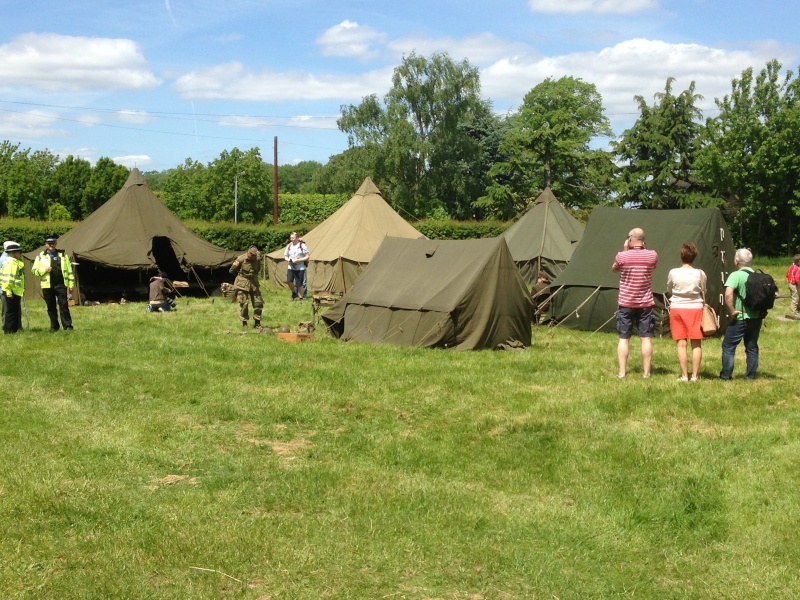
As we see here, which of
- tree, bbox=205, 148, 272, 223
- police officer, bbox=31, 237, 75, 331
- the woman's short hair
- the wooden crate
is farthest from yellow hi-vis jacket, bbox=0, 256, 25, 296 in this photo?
tree, bbox=205, 148, 272, 223

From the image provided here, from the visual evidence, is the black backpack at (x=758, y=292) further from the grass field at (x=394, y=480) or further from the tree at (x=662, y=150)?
the tree at (x=662, y=150)

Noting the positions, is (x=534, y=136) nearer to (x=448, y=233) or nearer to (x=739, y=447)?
(x=448, y=233)

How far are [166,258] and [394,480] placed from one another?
19.8 meters

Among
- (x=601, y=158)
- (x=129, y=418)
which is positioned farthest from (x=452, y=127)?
(x=129, y=418)

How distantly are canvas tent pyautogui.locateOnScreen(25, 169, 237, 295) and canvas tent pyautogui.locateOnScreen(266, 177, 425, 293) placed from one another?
10.1 ft

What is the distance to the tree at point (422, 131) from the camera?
166ft

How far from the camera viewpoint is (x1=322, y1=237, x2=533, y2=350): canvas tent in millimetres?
13688

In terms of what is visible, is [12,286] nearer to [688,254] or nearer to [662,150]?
[688,254]

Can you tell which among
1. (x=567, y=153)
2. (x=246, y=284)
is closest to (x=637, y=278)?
(x=246, y=284)

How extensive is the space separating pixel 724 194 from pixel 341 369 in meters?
40.8

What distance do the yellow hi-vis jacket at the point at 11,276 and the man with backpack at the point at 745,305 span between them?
10.9 m

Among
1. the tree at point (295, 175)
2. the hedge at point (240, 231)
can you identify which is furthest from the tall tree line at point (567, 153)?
the tree at point (295, 175)

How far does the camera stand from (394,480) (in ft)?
23.3

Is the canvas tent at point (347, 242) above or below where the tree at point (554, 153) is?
below
